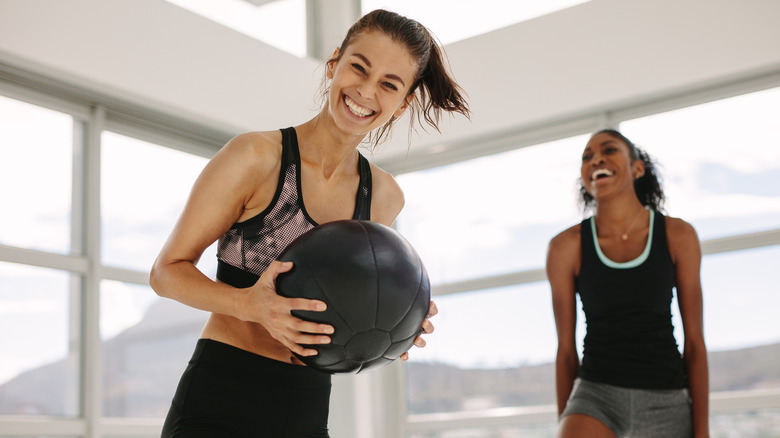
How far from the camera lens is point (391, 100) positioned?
1812 millimetres

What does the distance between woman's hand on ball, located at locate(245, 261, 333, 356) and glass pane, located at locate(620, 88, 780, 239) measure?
11.8ft

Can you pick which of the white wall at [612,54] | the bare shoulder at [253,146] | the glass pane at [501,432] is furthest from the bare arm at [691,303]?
the glass pane at [501,432]

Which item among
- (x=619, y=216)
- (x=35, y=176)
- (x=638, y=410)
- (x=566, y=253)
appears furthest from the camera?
(x=35, y=176)

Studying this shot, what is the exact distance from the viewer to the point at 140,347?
4.79 meters

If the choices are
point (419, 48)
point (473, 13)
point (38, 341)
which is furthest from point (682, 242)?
point (38, 341)

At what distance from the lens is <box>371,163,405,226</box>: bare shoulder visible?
2.00 meters

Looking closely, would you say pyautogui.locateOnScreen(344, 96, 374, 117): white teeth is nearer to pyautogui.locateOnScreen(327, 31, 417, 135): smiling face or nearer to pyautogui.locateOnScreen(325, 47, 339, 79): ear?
pyautogui.locateOnScreen(327, 31, 417, 135): smiling face

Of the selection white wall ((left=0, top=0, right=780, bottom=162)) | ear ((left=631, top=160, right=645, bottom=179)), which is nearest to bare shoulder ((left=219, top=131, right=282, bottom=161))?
ear ((left=631, top=160, right=645, bottom=179))

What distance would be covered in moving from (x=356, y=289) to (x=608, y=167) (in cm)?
207

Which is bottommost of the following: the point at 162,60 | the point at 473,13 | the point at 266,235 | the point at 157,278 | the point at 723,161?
the point at 157,278

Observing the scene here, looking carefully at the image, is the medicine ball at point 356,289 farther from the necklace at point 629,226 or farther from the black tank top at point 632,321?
the necklace at point 629,226

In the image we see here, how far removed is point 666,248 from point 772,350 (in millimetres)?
1855

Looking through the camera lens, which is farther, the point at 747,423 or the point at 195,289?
the point at 747,423

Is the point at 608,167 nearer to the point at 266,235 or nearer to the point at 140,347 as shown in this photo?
the point at 266,235
